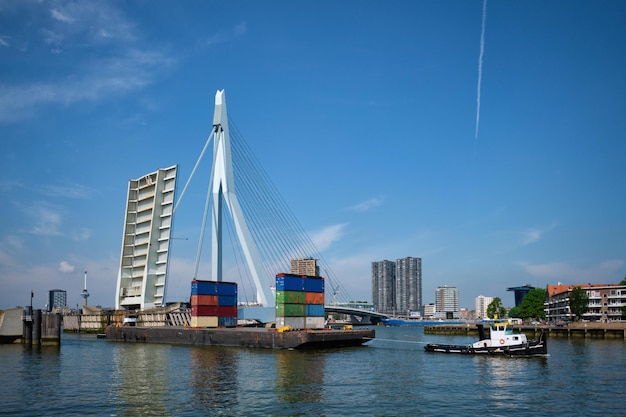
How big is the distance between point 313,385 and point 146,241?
7639cm

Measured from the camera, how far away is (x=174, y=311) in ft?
312

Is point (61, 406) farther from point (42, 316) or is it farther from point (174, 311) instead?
point (174, 311)

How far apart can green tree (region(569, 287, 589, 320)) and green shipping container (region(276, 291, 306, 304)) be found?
74.2m

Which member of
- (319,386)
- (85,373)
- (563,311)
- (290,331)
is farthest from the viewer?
(563,311)

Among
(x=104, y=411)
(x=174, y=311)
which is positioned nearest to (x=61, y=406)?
(x=104, y=411)

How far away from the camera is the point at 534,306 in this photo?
146125mm

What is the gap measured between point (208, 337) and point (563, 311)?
325ft

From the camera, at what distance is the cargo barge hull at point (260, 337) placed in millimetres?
61750

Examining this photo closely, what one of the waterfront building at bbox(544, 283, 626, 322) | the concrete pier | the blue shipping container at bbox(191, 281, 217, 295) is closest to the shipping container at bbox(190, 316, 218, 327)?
the blue shipping container at bbox(191, 281, 217, 295)

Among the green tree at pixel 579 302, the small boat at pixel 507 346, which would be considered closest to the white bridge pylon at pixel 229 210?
the small boat at pixel 507 346

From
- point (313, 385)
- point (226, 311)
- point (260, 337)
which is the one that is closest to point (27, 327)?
point (226, 311)

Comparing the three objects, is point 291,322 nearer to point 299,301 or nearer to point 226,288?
point 299,301

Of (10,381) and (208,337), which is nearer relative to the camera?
(10,381)

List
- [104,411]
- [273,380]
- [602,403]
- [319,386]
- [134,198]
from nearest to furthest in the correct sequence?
[104,411]
[602,403]
[319,386]
[273,380]
[134,198]
